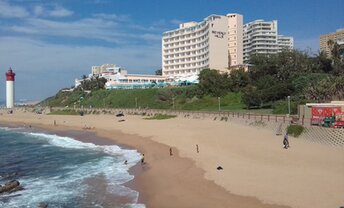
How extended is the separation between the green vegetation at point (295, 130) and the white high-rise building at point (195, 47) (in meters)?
72.6

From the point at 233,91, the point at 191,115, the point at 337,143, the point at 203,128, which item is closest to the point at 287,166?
the point at 337,143

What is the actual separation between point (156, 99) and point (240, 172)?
6632 centimetres

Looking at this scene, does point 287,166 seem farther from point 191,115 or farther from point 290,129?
point 191,115

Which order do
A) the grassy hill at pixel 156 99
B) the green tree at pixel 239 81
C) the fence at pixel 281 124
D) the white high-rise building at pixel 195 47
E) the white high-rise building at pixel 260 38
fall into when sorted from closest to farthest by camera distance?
1. the fence at pixel 281 124
2. the grassy hill at pixel 156 99
3. the green tree at pixel 239 81
4. the white high-rise building at pixel 195 47
5. the white high-rise building at pixel 260 38

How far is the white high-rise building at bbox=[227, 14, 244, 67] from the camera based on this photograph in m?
121

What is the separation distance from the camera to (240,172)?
67.4 feet

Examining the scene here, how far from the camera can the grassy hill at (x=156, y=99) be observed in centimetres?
7081

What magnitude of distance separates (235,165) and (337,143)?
795 centimetres

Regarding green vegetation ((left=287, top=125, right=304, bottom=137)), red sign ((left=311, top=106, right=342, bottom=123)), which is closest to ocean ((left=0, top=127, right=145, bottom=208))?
green vegetation ((left=287, top=125, right=304, bottom=137))

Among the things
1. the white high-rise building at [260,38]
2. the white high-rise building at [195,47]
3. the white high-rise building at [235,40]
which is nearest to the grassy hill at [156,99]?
the white high-rise building at [195,47]

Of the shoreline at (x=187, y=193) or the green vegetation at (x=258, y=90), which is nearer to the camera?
the shoreline at (x=187, y=193)

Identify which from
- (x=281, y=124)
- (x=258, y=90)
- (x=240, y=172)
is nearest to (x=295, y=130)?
(x=281, y=124)

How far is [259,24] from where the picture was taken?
139125 millimetres

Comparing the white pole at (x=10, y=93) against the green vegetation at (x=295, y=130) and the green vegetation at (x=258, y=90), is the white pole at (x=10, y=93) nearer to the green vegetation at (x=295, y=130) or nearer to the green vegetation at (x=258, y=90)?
the green vegetation at (x=258, y=90)
